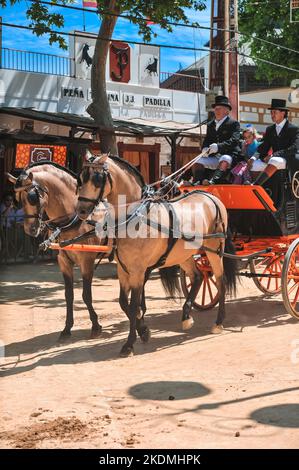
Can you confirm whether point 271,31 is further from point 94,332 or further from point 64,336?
point 64,336

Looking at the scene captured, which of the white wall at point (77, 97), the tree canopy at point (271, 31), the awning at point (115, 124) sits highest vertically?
the tree canopy at point (271, 31)

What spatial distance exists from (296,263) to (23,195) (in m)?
3.78

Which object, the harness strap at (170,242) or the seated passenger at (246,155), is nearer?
the harness strap at (170,242)

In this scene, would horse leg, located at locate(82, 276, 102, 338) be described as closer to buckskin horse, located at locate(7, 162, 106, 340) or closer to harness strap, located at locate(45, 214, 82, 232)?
buckskin horse, located at locate(7, 162, 106, 340)

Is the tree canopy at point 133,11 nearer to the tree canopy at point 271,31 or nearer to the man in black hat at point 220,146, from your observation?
the man in black hat at point 220,146

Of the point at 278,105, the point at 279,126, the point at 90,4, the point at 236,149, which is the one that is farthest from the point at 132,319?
the point at 90,4

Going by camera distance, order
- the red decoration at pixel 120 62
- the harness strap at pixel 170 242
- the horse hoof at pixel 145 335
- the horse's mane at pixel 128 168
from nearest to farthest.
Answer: the horse's mane at pixel 128 168
the harness strap at pixel 170 242
the horse hoof at pixel 145 335
the red decoration at pixel 120 62

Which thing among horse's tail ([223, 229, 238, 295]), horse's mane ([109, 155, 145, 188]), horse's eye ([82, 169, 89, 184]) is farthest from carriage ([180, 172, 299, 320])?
horse's eye ([82, 169, 89, 184])

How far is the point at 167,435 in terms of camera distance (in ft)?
16.2

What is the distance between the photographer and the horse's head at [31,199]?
308 inches

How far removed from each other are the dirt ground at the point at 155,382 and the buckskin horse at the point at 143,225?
0.47m

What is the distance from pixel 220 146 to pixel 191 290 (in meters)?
1.88

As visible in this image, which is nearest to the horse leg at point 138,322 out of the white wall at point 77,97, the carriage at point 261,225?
the carriage at point 261,225

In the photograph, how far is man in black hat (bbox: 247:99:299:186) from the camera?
890cm
